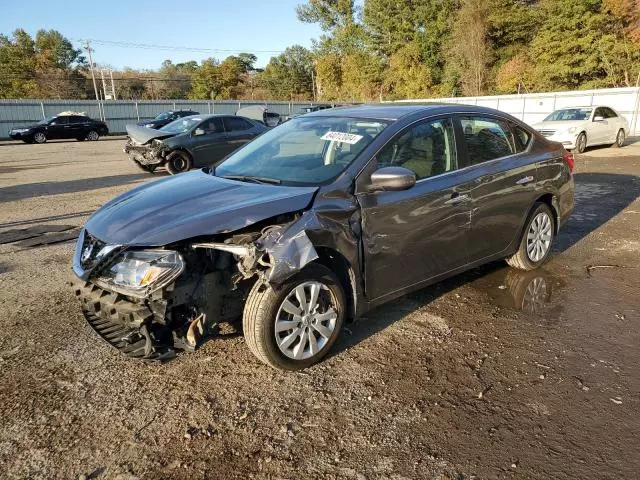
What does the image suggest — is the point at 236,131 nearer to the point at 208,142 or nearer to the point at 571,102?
the point at 208,142

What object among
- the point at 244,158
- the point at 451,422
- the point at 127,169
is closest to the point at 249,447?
the point at 451,422

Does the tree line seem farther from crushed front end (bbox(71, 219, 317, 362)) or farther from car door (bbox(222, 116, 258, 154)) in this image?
crushed front end (bbox(71, 219, 317, 362))

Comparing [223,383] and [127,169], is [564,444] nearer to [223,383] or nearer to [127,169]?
A: [223,383]

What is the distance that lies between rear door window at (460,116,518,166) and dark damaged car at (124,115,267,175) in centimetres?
904

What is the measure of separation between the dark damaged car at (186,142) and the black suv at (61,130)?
54.4 ft

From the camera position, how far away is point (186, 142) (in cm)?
1263

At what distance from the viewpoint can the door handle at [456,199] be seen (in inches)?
154

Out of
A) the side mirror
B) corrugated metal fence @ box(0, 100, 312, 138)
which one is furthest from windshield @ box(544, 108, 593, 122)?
corrugated metal fence @ box(0, 100, 312, 138)

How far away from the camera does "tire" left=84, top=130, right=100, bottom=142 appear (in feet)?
92.1

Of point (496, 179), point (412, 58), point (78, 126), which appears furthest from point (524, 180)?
point (412, 58)

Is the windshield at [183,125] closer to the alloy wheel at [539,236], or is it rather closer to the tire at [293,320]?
the alloy wheel at [539,236]

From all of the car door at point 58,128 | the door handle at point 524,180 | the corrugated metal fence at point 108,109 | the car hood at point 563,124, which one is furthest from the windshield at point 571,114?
the corrugated metal fence at point 108,109

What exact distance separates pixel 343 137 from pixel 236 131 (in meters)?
10.5

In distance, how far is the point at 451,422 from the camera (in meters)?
2.76
